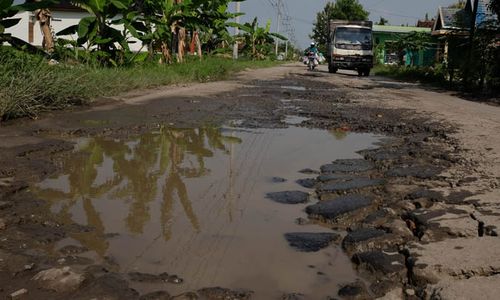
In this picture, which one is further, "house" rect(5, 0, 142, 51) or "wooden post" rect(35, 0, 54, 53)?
"house" rect(5, 0, 142, 51)

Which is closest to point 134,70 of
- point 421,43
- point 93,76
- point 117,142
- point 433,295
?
point 93,76

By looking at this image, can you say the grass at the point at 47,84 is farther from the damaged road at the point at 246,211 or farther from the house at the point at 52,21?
the house at the point at 52,21

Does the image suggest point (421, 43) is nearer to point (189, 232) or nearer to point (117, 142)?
point (117, 142)

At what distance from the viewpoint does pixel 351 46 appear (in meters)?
24.1

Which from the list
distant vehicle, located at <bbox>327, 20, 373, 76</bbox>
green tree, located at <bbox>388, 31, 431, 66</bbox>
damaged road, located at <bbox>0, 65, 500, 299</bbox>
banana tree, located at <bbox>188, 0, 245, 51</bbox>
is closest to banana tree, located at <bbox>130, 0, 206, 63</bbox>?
banana tree, located at <bbox>188, 0, 245, 51</bbox>

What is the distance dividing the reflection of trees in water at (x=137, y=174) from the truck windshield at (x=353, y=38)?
62.0 ft

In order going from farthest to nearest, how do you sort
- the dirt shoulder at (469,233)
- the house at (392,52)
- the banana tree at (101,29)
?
1. the house at (392,52)
2. the banana tree at (101,29)
3. the dirt shoulder at (469,233)

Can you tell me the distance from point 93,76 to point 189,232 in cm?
689

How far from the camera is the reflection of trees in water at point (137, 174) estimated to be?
328 cm

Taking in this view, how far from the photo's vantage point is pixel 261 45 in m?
38.3

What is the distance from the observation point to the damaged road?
2355mm

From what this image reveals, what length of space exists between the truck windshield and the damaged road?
18.0 meters

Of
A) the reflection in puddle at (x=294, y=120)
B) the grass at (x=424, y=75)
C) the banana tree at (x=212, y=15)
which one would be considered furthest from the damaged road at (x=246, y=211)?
the grass at (x=424, y=75)

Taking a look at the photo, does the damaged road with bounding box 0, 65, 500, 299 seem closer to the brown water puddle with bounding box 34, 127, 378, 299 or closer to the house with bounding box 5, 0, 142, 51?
the brown water puddle with bounding box 34, 127, 378, 299
